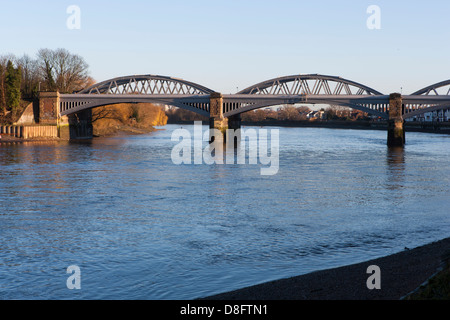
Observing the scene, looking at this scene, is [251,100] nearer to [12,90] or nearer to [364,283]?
[12,90]

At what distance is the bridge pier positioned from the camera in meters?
77.0

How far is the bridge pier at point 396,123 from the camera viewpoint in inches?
3032

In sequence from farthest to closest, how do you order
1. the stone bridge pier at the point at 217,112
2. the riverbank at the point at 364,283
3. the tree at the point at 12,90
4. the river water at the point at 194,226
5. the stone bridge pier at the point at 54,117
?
1. the tree at the point at 12,90
2. the stone bridge pier at the point at 54,117
3. the stone bridge pier at the point at 217,112
4. the river water at the point at 194,226
5. the riverbank at the point at 364,283

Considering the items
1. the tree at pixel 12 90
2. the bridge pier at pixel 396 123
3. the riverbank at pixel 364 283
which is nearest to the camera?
the riverbank at pixel 364 283

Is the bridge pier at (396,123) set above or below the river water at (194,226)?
above

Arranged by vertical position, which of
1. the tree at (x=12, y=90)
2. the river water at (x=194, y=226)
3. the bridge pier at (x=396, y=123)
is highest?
the tree at (x=12, y=90)

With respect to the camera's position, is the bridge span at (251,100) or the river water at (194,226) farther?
the bridge span at (251,100)

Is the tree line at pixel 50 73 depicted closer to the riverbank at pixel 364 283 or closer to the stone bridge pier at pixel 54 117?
the stone bridge pier at pixel 54 117

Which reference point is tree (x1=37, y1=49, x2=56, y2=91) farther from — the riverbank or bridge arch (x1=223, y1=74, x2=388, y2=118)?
the riverbank

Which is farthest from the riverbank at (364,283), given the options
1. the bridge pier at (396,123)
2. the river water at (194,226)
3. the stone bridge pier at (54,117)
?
the stone bridge pier at (54,117)

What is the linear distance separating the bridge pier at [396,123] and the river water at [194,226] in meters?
39.3

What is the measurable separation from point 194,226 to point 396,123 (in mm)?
64240
